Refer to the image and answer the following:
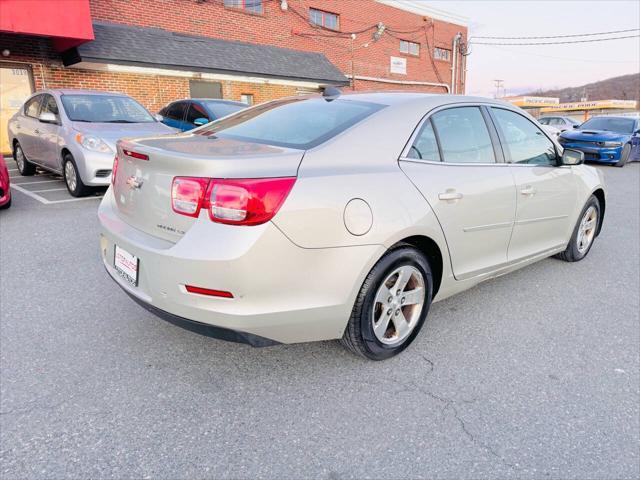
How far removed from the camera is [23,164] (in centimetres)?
923

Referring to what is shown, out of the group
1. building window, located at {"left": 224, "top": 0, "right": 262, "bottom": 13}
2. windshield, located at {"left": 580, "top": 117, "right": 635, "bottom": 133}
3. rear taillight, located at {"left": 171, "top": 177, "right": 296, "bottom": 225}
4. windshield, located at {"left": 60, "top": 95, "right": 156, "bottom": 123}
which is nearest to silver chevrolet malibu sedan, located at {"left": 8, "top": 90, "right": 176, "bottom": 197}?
windshield, located at {"left": 60, "top": 95, "right": 156, "bottom": 123}

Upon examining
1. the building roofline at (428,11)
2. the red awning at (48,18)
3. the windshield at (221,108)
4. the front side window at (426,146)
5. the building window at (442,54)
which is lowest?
the front side window at (426,146)

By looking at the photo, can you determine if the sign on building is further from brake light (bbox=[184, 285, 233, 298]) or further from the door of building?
brake light (bbox=[184, 285, 233, 298])

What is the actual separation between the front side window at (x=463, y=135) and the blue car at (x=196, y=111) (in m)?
6.83

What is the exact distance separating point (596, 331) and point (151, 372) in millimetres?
2951

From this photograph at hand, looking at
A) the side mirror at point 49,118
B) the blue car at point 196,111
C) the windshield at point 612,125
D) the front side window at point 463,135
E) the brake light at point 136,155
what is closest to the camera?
the brake light at point 136,155

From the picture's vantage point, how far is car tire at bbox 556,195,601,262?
4605 mm

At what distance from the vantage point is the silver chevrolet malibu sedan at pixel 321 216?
2.16 m

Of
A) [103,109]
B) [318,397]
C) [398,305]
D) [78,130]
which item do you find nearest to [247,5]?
[103,109]

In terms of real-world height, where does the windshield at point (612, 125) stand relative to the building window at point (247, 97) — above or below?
below

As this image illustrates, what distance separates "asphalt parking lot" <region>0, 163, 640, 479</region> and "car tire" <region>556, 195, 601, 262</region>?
0.95 m

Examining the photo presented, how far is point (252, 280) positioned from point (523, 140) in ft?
8.93

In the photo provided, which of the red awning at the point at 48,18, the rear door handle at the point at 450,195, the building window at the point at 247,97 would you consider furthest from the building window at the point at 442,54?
the rear door handle at the point at 450,195

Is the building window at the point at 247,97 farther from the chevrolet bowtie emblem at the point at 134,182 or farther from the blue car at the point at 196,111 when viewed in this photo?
the chevrolet bowtie emblem at the point at 134,182
